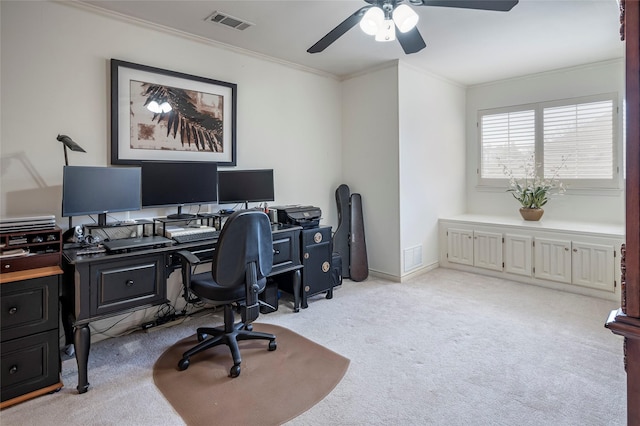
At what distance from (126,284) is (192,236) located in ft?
1.85

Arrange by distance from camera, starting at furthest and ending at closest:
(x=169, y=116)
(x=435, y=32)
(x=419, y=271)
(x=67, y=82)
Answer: (x=419, y=271) < (x=435, y=32) < (x=169, y=116) < (x=67, y=82)

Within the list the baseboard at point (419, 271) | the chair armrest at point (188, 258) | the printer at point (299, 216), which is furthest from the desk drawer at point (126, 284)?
the baseboard at point (419, 271)

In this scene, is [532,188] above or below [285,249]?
above

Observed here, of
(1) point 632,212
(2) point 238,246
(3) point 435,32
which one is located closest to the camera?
(1) point 632,212

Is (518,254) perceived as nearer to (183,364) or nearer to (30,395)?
(183,364)

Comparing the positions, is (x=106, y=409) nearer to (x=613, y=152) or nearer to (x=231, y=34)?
(x=231, y=34)

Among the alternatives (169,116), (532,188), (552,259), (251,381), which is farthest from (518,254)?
(169,116)

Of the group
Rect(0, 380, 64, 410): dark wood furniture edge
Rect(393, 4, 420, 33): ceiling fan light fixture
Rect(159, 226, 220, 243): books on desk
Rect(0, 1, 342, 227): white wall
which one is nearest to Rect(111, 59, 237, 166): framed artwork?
Rect(0, 1, 342, 227): white wall

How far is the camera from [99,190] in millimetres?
2531

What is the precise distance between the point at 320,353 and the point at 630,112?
2264 mm

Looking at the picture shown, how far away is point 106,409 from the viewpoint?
1991 mm

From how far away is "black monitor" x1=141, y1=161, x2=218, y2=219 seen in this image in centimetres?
283

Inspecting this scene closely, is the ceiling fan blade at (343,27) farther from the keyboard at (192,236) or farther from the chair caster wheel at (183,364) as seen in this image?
the chair caster wheel at (183,364)

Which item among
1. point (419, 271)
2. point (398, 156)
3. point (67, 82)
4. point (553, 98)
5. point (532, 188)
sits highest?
point (553, 98)
